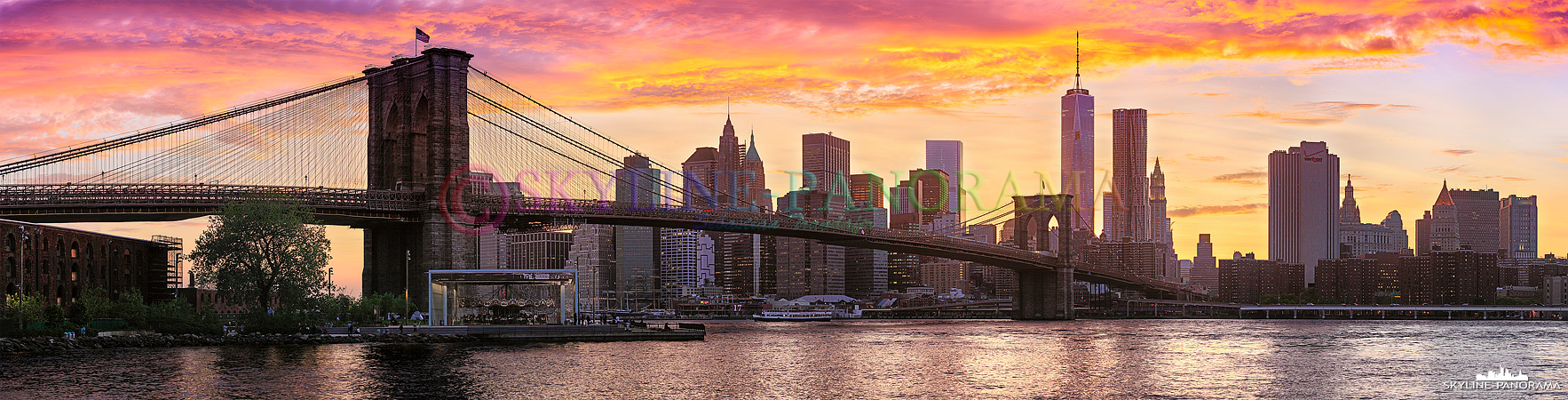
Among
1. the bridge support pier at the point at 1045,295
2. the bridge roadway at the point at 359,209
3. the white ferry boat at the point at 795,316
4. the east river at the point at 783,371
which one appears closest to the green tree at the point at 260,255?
the bridge roadway at the point at 359,209

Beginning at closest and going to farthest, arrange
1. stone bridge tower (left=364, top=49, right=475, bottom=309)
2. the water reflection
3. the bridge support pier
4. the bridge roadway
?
the water reflection → the bridge roadway → stone bridge tower (left=364, top=49, right=475, bottom=309) → the bridge support pier

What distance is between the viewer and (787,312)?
18725 centimetres

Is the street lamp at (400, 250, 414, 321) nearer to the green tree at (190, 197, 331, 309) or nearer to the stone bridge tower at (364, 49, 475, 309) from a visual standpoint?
the stone bridge tower at (364, 49, 475, 309)

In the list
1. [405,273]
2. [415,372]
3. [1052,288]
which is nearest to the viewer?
[415,372]

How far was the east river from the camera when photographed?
47.7 meters

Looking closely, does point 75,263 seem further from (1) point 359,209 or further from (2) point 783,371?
(2) point 783,371

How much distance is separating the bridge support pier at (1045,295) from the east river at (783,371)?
62.9m

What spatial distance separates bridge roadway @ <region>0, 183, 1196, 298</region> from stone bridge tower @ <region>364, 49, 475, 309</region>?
153cm

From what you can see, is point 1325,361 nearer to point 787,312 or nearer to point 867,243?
point 867,243

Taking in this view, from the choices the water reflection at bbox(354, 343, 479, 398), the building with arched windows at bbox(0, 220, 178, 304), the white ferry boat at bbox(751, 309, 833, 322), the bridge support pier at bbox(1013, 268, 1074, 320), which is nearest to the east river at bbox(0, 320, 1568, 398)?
the water reflection at bbox(354, 343, 479, 398)

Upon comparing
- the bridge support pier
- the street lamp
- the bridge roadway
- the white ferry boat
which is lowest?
the white ferry boat

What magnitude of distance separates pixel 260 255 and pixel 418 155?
15247 mm

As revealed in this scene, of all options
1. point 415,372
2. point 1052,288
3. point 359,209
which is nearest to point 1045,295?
point 1052,288

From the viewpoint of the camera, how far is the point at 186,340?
232 feet
